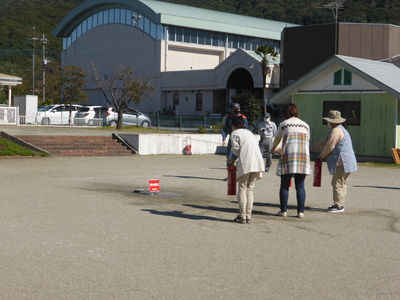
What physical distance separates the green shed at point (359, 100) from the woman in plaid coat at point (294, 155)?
1403 centimetres

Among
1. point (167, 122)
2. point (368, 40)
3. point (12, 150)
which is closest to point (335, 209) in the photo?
point (12, 150)

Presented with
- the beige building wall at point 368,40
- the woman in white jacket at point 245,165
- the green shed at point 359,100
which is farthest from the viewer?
the beige building wall at point 368,40

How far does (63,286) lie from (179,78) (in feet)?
155

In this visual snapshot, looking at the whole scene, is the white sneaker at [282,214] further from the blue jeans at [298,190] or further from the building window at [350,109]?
the building window at [350,109]

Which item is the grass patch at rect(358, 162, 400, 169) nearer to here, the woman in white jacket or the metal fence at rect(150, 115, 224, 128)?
the woman in white jacket

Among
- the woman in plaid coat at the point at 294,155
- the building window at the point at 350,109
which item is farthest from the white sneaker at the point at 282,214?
the building window at the point at 350,109

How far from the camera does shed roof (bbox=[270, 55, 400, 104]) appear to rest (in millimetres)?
23000

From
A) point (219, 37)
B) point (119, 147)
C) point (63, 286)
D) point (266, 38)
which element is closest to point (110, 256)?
point (63, 286)

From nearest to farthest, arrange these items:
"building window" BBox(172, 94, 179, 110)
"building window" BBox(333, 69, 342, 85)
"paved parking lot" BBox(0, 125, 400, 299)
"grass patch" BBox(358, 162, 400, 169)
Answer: "paved parking lot" BBox(0, 125, 400, 299)
"grass patch" BBox(358, 162, 400, 169)
"building window" BBox(333, 69, 342, 85)
"building window" BBox(172, 94, 179, 110)

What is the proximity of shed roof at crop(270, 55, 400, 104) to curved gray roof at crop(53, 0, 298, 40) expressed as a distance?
30017 mm

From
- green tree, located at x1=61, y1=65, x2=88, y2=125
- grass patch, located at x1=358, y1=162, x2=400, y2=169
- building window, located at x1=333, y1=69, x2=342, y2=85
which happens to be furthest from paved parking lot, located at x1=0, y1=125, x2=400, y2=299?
green tree, located at x1=61, y1=65, x2=88, y2=125

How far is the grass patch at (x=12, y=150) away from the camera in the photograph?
20.2 metres

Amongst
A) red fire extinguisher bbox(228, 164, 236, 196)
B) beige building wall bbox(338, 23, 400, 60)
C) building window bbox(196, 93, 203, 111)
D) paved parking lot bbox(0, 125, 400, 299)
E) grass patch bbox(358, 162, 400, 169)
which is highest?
beige building wall bbox(338, 23, 400, 60)

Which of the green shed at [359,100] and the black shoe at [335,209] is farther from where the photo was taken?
the green shed at [359,100]
